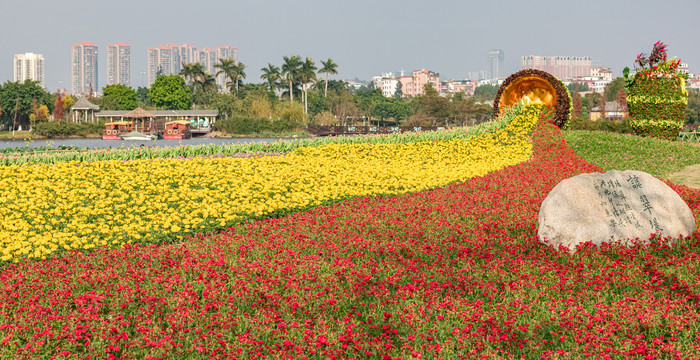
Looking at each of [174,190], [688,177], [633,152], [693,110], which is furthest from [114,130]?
[693,110]

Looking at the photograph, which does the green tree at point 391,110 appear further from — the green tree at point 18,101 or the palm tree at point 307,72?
the green tree at point 18,101

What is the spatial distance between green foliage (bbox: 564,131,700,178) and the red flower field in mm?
10618

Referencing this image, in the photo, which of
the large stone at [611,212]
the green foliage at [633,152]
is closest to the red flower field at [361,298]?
the large stone at [611,212]

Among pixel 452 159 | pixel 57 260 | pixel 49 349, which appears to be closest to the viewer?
pixel 49 349

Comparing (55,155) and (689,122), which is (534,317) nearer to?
(55,155)

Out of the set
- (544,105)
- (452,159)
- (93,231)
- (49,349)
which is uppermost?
(544,105)

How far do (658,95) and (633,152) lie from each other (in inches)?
166

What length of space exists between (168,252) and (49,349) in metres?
2.54

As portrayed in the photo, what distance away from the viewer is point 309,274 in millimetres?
5988

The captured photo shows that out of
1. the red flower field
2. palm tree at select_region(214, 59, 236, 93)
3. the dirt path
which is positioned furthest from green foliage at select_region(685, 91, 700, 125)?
the red flower field

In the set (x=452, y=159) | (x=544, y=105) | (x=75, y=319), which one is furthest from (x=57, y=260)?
(x=544, y=105)

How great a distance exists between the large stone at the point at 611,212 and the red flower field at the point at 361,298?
22cm

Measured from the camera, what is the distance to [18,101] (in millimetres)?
70312

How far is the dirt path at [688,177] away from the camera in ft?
47.9
